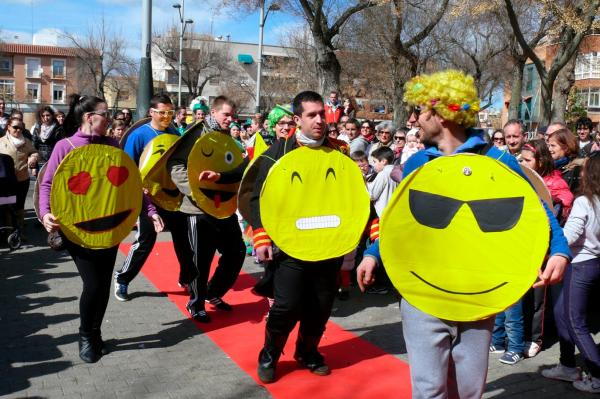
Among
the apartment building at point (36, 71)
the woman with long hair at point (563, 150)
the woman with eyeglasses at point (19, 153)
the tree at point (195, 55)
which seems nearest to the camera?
the woman with long hair at point (563, 150)

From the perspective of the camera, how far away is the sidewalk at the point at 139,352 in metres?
4.25

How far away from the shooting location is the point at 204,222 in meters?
5.64


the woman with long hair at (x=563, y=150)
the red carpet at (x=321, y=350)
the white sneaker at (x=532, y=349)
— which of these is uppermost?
the woman with long hair at (x=563, y=150)

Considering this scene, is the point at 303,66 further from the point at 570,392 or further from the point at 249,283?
the point at 570,392

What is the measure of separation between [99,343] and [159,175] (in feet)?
5.50

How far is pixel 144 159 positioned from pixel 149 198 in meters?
0.45

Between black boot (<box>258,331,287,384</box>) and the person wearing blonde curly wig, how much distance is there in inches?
60.4

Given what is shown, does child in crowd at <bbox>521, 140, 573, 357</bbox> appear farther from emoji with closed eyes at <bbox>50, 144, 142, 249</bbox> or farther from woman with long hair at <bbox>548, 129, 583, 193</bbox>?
emoji with closed eyes at <bbox>50, 144, 142, 249</bbox>

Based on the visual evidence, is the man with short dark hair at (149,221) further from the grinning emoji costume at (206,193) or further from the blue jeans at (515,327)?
the blue jeans at (515,327)

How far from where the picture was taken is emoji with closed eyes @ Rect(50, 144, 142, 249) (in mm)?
4426

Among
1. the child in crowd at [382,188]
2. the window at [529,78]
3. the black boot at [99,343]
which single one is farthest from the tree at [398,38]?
the window at [529,78]

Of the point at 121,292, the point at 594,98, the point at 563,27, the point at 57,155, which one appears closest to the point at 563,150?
the point at 57,155

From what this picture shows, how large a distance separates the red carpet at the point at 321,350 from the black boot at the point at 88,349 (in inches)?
41.1

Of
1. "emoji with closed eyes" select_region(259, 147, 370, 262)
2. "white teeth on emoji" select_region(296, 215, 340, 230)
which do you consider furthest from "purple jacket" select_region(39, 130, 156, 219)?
"white teeth on emoji" select_region(296, 215, 340, 230)
